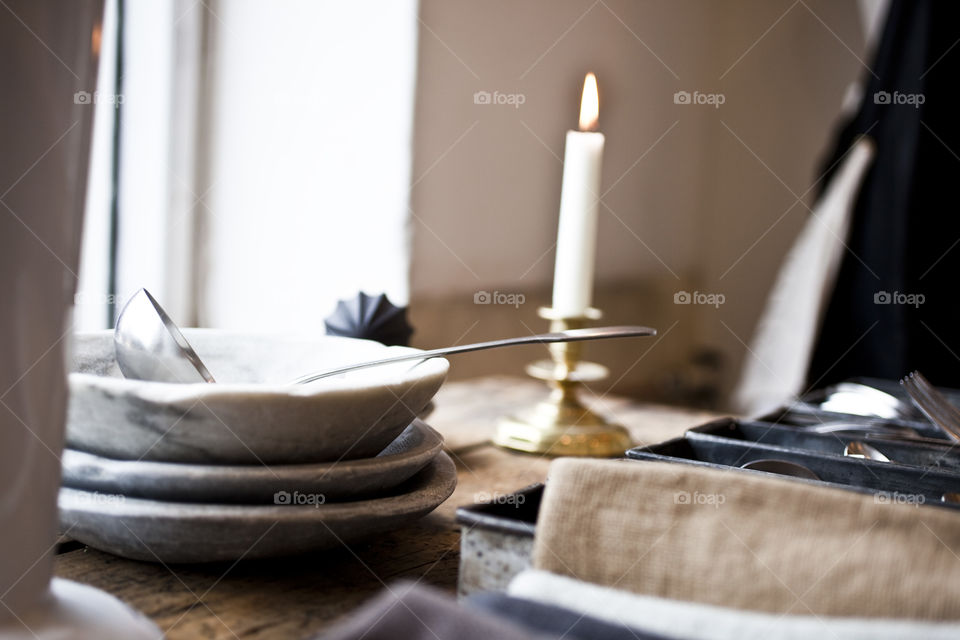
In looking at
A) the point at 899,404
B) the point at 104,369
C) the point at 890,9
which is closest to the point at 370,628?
the point at 104,369

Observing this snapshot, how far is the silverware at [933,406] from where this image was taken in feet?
2.11

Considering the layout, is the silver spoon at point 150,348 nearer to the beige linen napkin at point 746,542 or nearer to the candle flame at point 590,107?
the beige linen napkin at point 746,542

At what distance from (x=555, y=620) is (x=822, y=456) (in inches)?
10.5

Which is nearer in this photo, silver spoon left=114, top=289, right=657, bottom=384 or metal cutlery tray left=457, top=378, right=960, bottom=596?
metal cutlery tray left=457, top=378, right=960, bottom=596

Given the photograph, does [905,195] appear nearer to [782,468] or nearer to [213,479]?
[782,468]

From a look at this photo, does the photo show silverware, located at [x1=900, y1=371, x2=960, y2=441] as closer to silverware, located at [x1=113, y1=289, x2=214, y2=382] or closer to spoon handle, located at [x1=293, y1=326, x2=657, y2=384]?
spoon handle, located at [x1=293, y1=326, x2=657, y2=384]

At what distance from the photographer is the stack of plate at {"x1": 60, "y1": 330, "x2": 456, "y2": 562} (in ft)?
1.29

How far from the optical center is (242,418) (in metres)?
0.40

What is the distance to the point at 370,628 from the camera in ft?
0.91
